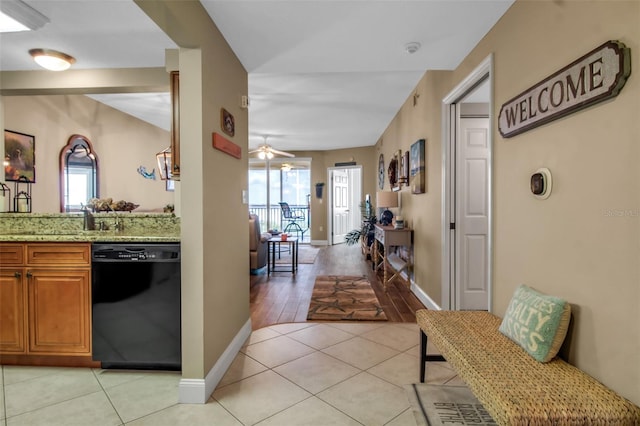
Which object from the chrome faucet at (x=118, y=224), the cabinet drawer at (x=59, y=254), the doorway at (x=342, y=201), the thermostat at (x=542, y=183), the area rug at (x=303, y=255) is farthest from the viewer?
the doorway at (x=342, y=201)

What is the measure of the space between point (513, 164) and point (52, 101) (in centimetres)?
523

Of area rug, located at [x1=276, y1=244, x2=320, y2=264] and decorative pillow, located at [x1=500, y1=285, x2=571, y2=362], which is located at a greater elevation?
decorative pillow, located at [x1=500, y1=285, x2=571, y2=362]

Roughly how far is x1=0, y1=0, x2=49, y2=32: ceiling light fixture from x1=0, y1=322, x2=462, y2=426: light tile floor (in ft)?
7.78

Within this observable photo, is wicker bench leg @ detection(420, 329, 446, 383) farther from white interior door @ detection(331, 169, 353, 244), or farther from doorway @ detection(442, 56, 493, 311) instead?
white interior door @ detection(331, 169, 353, 244)

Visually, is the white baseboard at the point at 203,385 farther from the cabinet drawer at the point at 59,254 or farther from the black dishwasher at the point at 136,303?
the cabinet drawer at the point at 59,254

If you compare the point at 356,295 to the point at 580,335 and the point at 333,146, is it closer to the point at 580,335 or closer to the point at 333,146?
the point at 580,335

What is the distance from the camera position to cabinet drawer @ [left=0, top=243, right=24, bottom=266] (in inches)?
87.3

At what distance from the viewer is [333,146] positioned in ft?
27.2

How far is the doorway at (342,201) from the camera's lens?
28.6 ft

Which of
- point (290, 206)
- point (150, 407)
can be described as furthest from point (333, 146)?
point (150, 407)

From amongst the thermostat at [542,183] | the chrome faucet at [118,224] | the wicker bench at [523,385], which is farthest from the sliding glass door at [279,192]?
the wicker bench at [523,385]

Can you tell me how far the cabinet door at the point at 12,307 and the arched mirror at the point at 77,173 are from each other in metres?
2.49

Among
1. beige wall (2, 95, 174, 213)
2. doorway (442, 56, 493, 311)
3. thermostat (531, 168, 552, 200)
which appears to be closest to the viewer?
thermostat (531, 168, 552, 200)

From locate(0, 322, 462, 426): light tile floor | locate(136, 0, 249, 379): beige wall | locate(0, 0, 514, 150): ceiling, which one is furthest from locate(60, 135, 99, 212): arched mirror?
locate(136, 0, 249, 379): beige wall
